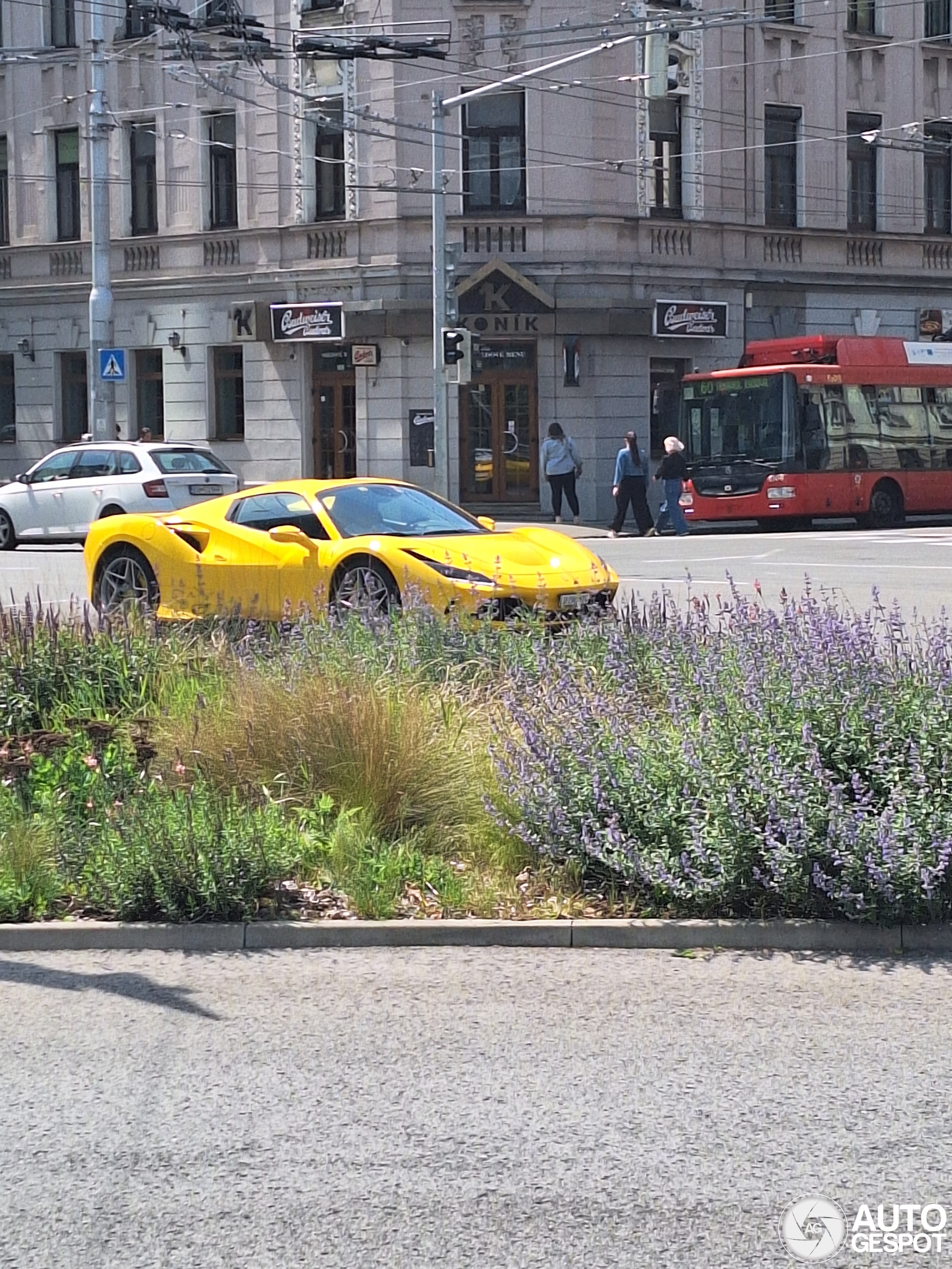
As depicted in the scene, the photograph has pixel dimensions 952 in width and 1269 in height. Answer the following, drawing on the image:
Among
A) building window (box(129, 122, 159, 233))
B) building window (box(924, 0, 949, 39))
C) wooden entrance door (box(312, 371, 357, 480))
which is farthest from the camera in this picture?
building window (box(924, 0, 949, 39))

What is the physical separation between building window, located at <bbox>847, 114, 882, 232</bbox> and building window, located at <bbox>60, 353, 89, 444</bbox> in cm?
1679

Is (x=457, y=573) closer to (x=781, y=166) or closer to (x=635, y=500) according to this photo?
(x=635, y=500)

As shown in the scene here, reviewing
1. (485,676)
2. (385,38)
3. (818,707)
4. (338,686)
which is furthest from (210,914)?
(385,38)

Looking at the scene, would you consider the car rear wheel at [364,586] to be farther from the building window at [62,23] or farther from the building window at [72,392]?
the building window at [62,23]

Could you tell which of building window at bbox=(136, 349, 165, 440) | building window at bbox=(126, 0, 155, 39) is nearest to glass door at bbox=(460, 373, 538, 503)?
Answer: building window at bbox=(136, 349, 165, 440)

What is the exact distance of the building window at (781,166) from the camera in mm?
38531

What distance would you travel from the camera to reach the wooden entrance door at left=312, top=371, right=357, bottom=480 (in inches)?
Answer: 1475

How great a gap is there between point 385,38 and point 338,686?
24226 millimetres

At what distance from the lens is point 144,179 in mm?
39531

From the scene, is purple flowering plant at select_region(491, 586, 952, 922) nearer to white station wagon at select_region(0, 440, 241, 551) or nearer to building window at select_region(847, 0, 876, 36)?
white station wagon at select_region(0, 440, 241, 551)

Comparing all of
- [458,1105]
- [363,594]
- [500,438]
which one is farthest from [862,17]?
[458,1105]

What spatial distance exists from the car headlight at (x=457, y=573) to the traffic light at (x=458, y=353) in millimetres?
18131

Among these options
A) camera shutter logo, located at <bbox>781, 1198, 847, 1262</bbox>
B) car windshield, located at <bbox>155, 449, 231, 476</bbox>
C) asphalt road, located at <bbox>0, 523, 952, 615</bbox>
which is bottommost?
camera shutter logo, located at <bbox>781, 1198, 847, 1262</bbox>

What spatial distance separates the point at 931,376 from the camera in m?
35.2
